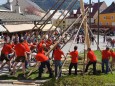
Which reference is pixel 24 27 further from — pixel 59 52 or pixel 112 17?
pixel 112 17

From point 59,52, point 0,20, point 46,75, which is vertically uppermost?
point 0,20

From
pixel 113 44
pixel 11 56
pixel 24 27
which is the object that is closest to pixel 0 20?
pixel 24 27

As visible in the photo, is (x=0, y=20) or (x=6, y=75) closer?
(x=6, y=75)

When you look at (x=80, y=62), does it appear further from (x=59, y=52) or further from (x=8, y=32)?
(x=8, y=32)

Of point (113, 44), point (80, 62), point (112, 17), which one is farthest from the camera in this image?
point (112, 17)

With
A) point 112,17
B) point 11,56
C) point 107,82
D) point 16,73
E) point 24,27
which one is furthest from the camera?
point 112,17

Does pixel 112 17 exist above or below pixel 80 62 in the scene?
above

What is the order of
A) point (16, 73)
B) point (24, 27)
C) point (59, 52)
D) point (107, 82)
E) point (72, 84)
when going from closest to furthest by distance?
point (72, 84) < point (107, 82) < point (59, 52) < point (16, 73) < point (24, 27)

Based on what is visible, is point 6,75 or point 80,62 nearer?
point 6,75

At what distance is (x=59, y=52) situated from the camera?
1530 centimetres

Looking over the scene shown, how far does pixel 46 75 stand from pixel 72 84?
172 inches

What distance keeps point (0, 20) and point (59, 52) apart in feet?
69.2

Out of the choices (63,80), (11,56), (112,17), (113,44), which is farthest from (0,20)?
(112,17)

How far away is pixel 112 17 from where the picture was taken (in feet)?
246
